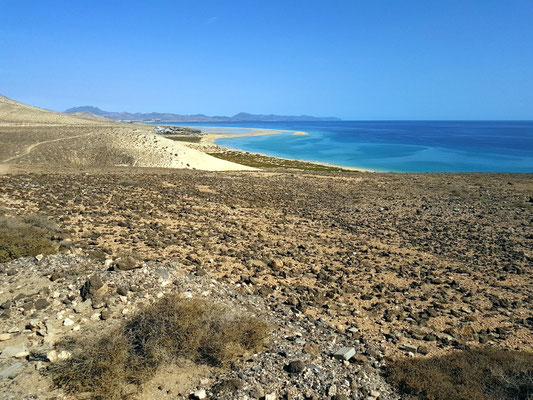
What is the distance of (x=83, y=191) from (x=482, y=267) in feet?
56.1

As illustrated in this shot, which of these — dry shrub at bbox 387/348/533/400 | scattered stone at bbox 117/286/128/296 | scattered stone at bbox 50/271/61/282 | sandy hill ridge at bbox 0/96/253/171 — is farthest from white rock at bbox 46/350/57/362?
sandy hill ridge at bbox 0/96/253/171

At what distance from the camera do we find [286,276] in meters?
9.27

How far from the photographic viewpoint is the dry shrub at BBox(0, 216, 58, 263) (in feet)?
28.0

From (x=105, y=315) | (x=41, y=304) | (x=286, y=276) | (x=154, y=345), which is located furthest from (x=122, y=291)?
(x=286, y=276)

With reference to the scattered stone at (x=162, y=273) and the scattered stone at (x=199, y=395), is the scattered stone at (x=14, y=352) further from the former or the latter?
the scattered stone at (x=162, y=273)

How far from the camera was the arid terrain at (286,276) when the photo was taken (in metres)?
5.39

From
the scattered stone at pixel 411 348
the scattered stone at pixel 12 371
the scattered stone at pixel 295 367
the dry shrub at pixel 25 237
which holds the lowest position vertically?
the scattered stone at pixel 411 348

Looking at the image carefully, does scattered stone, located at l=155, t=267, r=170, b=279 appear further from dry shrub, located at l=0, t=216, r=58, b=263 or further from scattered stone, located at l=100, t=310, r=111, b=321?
dry shrub, located at l=0, t=216, r=58, b=263

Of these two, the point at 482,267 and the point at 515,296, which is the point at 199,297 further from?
the point at 482,267

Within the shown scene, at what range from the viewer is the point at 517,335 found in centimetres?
698

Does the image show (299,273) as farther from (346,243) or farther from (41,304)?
(41,304)

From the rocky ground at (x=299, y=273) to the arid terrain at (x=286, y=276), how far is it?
0.04 m

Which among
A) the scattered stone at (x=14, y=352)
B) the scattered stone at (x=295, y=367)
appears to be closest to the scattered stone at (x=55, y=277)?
the scattered stone at (x=14, y=352)

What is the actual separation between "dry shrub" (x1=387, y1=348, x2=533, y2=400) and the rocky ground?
39 centimetres
